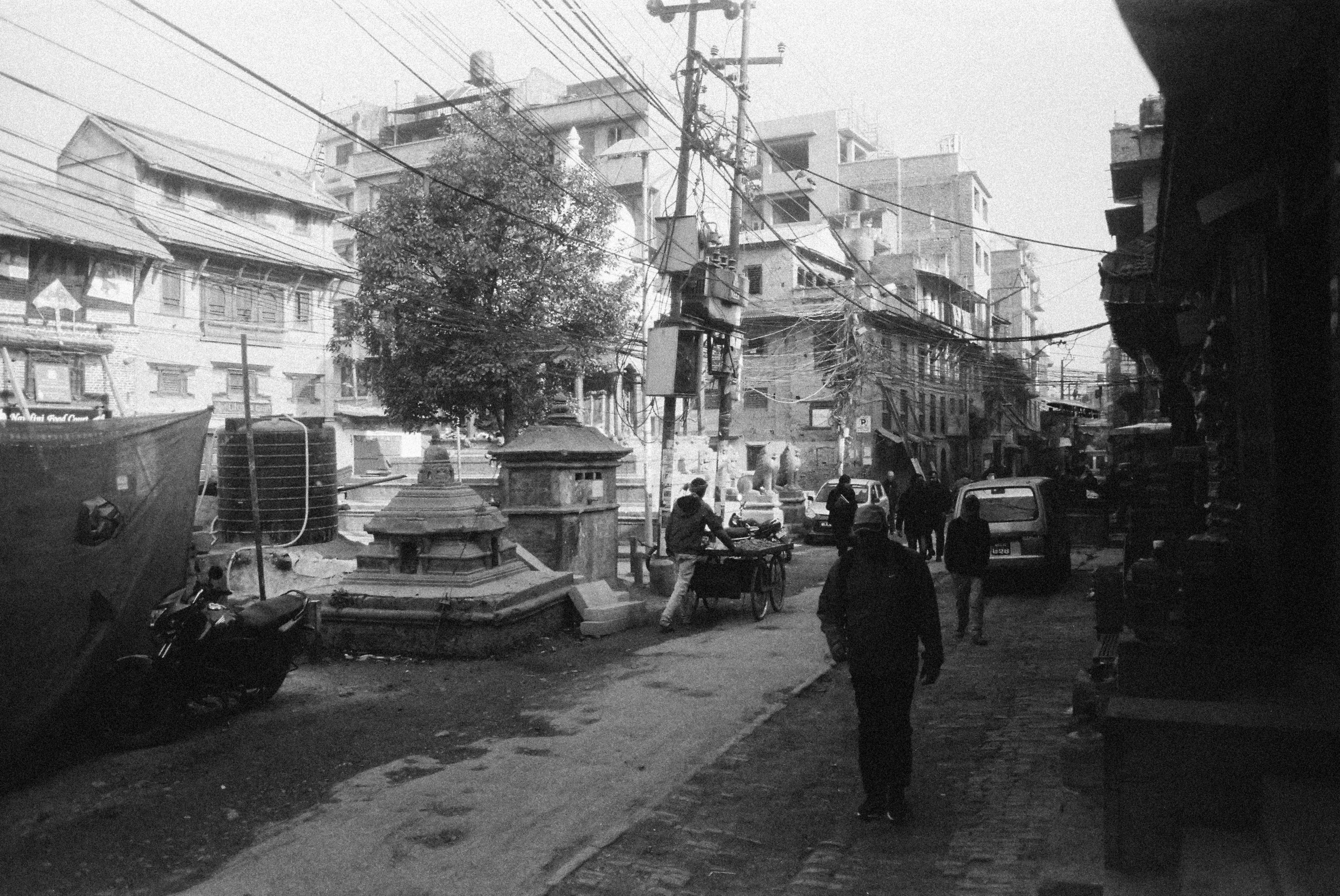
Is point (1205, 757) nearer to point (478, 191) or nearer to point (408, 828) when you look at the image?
point (408, 828)

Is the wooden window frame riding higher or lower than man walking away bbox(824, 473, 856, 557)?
higher

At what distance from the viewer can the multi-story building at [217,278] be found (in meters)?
34.4

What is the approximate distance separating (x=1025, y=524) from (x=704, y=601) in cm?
571

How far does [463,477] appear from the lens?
36469mm

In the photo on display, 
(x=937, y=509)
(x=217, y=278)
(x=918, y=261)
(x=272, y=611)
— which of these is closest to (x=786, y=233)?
(x=918, y=261)

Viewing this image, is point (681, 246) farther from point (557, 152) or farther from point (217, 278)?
point (217, 278)

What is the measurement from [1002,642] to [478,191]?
1824cm

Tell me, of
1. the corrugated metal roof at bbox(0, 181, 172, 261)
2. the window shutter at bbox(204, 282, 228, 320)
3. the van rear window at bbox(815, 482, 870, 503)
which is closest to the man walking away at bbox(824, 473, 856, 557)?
the van rear window at bbox(815, 482, 870, 503)

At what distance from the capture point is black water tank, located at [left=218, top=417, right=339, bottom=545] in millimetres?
14258

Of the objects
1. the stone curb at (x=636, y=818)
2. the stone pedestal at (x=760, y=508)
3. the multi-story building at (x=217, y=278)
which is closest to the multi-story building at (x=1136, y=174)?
the stone curb at (x=636, y=818)

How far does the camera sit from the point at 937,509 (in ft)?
65.1

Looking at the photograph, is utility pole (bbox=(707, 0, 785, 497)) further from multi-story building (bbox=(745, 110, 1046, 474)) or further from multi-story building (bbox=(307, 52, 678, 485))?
multi-story building (bbox=(745, 110, 1046, 474))

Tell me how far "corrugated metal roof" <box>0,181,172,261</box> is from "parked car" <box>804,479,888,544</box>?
68.1 feet

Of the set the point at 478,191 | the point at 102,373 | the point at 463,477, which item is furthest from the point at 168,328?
the point at 478,191
